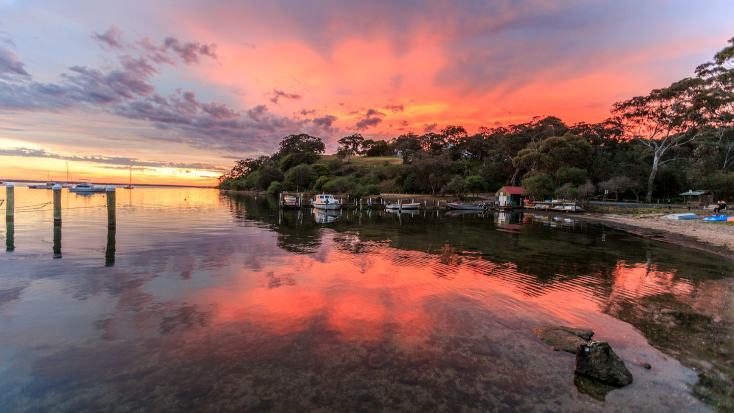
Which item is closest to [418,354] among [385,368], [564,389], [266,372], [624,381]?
[385,368]

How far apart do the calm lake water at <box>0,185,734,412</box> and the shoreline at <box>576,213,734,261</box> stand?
6.79 meters

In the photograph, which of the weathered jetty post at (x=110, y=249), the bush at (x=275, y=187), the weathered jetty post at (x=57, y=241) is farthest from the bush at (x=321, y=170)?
the weathered jetty post at (x=57, y=241)

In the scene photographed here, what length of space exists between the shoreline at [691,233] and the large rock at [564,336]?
61.6 feet

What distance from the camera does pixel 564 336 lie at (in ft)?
28.6

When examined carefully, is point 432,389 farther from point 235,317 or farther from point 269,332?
point 235,317

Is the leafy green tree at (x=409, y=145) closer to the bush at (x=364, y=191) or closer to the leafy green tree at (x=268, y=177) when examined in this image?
the bush at (x=364, y=191)

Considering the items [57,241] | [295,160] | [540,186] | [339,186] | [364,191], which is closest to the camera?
[57,241]

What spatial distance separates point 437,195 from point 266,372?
3054 inches

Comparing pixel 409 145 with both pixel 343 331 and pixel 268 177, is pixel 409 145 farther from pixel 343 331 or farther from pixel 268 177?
pixel 343 331

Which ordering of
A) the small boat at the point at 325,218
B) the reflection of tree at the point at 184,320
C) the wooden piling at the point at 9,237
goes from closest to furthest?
the reflection of tree at the point at 184,320, the wooden piling at the point at 9,237, the small boat at the point at 325,218

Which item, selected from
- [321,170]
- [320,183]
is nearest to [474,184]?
[320,183]

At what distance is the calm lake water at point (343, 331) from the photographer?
630 centimetres

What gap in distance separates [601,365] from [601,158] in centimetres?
8366

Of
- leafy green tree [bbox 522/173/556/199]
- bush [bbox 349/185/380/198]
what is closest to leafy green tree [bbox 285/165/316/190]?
bush [bbox 349/185/380/198]
